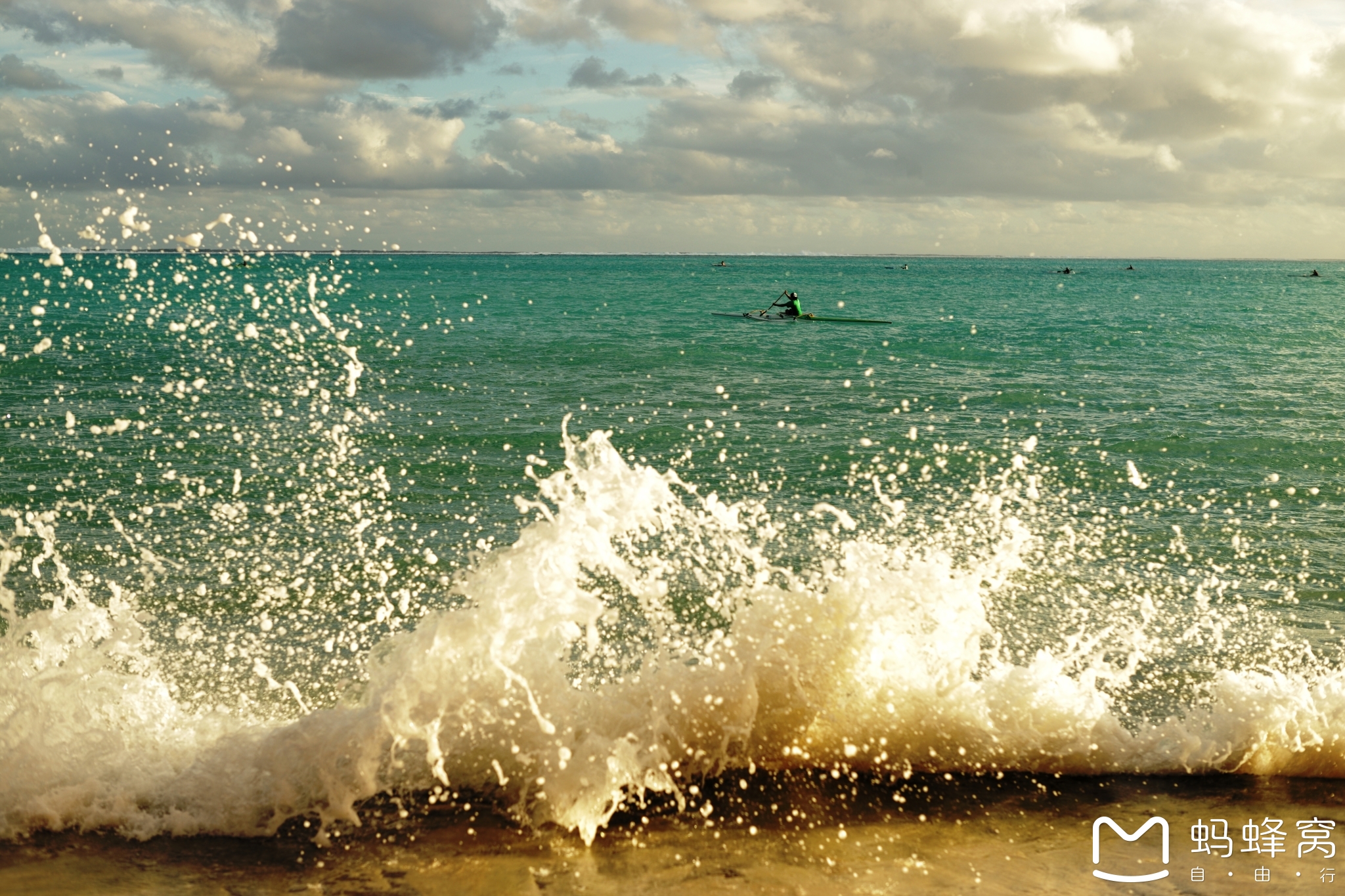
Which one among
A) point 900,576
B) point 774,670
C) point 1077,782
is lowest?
point 1077,782

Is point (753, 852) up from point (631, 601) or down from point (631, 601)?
down

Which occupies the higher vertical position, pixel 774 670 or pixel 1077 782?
pixel 774 670

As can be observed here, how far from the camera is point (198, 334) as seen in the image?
3303cm

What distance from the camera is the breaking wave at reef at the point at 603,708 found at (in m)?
5.75

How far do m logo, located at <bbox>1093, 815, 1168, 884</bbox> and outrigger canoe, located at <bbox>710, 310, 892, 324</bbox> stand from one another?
1312 inches

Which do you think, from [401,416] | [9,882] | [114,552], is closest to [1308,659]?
[9,882]

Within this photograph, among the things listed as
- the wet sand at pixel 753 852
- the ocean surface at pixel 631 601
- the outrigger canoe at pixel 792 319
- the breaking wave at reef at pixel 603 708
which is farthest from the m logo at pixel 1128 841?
the outrigger canoe at pixel 792 319

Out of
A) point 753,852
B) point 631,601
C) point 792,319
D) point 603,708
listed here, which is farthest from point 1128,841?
point 792,319

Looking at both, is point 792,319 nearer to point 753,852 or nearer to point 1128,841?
point 1128,841

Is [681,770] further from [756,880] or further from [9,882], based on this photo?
[9,882]

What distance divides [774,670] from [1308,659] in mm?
4750

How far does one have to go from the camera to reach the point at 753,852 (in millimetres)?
5332

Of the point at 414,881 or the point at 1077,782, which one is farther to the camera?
the point at 1077,782

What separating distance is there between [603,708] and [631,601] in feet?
8.86
